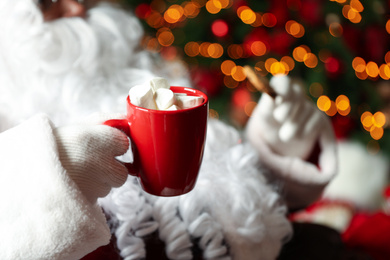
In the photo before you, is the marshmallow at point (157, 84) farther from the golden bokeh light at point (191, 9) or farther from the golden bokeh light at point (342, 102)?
the golden bokeh light at point (342, 102)

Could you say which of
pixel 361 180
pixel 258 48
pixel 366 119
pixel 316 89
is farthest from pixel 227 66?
pixel 361 180

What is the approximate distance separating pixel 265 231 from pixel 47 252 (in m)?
0.35

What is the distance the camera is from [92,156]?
44 centimetres

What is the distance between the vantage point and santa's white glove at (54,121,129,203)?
0.43 meters

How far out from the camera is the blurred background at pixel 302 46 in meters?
1.59

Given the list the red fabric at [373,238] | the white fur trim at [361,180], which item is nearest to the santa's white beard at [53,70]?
the red fabric at [373,238]

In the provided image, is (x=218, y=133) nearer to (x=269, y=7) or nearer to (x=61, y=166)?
(x=61, y=166)

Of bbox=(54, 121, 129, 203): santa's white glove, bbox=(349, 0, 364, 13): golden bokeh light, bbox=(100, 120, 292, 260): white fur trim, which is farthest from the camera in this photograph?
bbox=(349, 0, 364, 13): golden bokeh light

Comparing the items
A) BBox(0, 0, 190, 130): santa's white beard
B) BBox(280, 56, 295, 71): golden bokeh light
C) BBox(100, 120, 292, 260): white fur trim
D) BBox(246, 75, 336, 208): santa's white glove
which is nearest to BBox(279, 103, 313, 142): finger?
BBox(246, 75, 336, 208): santa's white glove

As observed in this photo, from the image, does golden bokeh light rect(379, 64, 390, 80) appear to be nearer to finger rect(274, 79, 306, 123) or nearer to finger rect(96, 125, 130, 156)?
finger rect(274, 79, 306, 123)

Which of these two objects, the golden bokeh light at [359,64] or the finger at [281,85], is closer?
the finger at [281,85]

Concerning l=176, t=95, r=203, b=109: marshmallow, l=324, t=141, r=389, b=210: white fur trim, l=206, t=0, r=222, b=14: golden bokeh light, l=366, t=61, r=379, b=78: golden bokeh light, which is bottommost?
l=324, t=141, r=389, b=210: white fur trim

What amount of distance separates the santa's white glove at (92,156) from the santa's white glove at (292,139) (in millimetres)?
380

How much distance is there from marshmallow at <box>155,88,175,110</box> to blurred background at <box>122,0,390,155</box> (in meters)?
1.12
